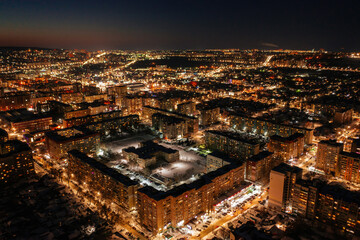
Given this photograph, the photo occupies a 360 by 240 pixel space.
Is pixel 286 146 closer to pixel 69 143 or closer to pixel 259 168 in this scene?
pixel 259 168

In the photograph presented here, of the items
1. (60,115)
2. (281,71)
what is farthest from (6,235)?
(281,71)

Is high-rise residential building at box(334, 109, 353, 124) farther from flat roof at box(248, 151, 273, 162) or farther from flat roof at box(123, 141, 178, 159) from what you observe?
flat roof at box(123, 141, 178, 159)

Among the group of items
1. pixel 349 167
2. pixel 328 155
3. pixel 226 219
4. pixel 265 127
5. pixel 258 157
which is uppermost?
pixel 258 157

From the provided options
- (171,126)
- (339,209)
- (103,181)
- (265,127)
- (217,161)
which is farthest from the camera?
(265,127)

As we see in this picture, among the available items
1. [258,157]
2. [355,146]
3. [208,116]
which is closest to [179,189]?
[258,157]

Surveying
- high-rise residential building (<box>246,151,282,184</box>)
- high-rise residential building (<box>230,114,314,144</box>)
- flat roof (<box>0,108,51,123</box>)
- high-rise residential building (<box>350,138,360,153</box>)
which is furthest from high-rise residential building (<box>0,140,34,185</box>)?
high-rise residential building (<box>350,138,360,153</box>)

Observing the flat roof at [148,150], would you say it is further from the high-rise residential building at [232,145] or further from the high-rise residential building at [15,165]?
the high-rise residential building at [15,165]

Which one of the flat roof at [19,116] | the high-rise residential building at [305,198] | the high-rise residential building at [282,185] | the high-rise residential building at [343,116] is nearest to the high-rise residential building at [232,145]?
the high-rise residential building at [282,185]

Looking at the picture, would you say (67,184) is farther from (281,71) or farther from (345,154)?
(281,71)
